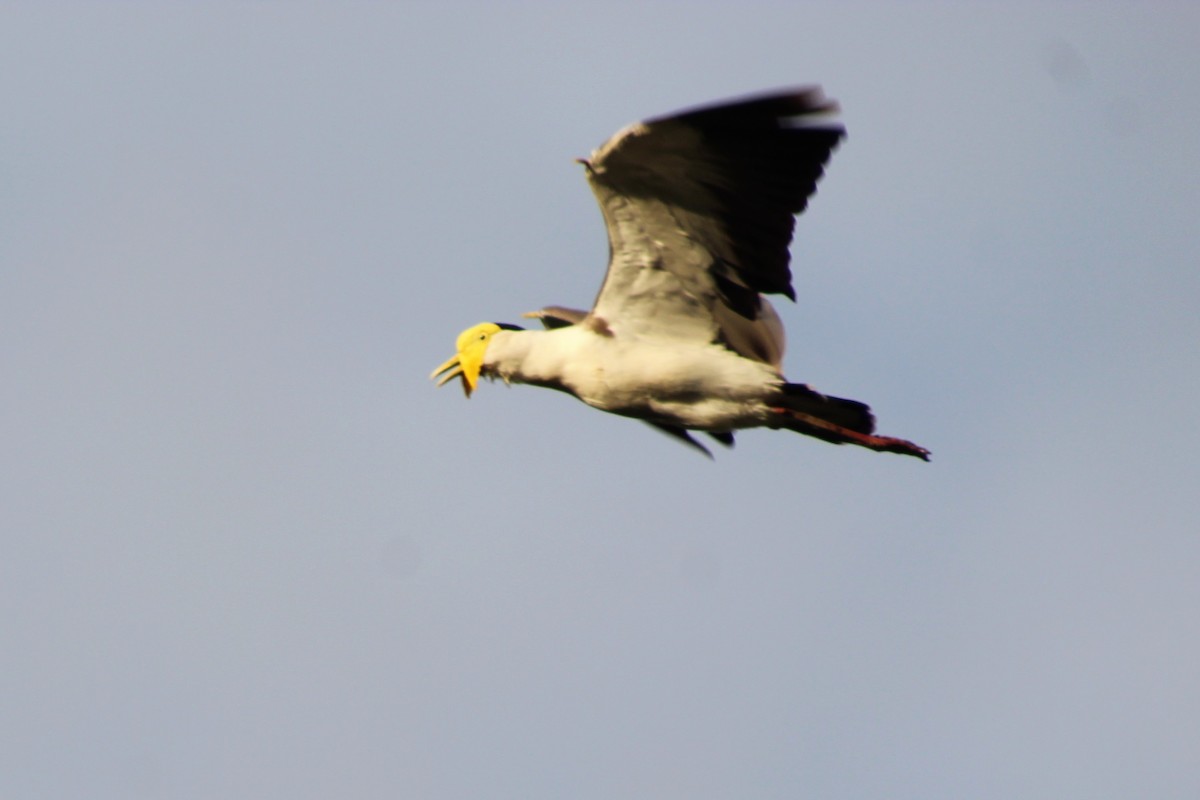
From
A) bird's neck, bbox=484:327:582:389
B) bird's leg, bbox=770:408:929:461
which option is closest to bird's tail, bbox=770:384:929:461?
bird's leg, bbox=770:408:929:461

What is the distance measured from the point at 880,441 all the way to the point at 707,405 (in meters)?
1.29

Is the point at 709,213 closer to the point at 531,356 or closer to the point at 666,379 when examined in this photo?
the point at 666,379

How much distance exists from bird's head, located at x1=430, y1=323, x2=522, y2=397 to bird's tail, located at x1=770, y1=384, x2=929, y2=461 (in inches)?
87.1

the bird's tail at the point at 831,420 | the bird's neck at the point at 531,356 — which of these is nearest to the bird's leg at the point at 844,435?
the bird's tail at the point at 831,420

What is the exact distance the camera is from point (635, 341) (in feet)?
47.8

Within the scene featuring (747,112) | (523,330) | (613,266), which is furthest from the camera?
(523,330)

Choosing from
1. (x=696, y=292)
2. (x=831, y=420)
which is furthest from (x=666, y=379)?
(x=831, y=420)

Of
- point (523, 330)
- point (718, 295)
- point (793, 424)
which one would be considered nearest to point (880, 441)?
point (793, 424)

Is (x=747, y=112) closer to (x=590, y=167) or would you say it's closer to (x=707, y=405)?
(x=590, y=167)

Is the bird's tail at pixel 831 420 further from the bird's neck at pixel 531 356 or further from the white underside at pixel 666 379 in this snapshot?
the bird's neck at pixel 531 356

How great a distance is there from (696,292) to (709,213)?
0.75 m

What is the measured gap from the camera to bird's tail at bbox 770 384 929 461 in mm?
14430

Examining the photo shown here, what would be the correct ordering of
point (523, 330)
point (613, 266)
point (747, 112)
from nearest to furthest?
point (747, 112)
point (613, 266)
point (523, 330)

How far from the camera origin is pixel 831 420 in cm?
1459
